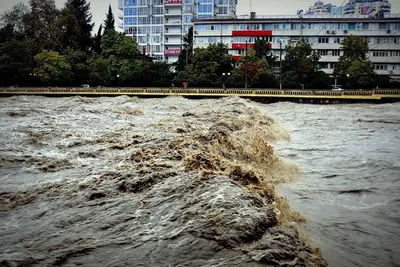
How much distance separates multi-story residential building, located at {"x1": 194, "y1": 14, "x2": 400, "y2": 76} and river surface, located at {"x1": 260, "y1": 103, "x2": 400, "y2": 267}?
51.6m

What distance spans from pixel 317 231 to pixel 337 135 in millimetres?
10986

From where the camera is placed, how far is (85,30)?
69.7 metres

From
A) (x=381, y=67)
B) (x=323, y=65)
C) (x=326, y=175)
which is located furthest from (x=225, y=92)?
(x=381, y=67)

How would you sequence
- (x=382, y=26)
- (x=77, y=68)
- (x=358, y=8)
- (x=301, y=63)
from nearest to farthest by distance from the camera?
1. (x=301, y=63)
2. (x=77, y=68)
3. (x=382, y=26)
4. (x=358, y=8)

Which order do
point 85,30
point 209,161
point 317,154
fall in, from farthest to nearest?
point 85,30 → point 317,154 → point 209,161

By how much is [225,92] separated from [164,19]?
47971mm

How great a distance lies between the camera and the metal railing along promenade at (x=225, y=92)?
125 feet

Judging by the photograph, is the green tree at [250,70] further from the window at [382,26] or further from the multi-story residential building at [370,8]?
the multi-story residential building at [370,8]

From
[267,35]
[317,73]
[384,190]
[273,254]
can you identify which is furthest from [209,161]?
[267,35]

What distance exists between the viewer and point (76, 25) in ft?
208

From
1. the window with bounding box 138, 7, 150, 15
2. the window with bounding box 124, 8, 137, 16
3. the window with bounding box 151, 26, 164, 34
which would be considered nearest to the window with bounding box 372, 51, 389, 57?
the window with bounding box 151, 26, 164, 34

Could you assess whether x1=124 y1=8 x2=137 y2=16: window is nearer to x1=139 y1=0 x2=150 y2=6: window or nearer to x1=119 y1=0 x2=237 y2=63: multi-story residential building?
x1=119 y1=0 x2=237 y2=63: multi-story residential building

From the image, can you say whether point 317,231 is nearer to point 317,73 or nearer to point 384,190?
point 384,190

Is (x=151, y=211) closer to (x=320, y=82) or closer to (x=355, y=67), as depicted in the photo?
(x=320, y=82)
